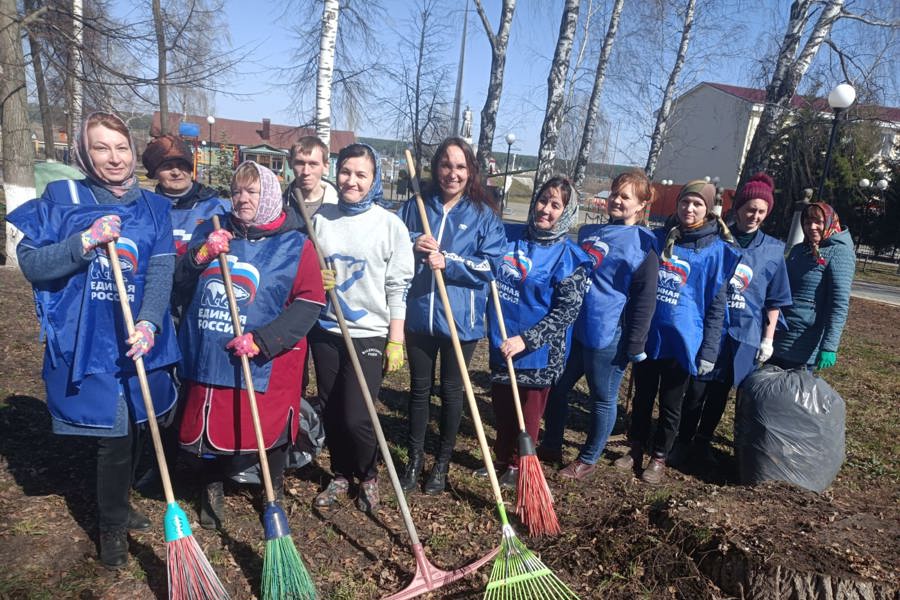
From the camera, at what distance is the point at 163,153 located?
3416mm

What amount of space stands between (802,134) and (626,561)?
1442 cm

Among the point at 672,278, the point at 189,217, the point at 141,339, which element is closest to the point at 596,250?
the point at 672,278

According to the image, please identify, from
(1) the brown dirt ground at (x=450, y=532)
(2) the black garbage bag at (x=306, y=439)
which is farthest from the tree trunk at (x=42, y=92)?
(2) the black garbage bag at (x=306, y=439)

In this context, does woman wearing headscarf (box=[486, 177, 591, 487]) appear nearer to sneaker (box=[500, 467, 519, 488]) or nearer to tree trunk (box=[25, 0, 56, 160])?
sneaker (box=[500, 467, 519, 488])

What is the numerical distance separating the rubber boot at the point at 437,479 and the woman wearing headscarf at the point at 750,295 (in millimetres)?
1828

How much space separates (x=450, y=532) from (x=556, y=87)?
30.5 feet

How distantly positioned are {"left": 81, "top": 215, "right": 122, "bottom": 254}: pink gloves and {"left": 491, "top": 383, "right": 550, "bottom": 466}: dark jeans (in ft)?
7.18

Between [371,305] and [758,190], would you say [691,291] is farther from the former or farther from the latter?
[371,305]

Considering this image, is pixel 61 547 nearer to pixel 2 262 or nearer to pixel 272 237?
pixel 272 237

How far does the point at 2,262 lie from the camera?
8859 mm

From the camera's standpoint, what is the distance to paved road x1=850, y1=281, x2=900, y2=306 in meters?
14.0

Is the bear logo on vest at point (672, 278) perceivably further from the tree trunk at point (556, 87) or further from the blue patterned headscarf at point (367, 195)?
the tree trunk at point (556, 87)

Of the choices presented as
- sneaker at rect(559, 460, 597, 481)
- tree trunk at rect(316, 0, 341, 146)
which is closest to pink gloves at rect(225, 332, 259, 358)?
sneaker at rect(559, 460, 597, 481)

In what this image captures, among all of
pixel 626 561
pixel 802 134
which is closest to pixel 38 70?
→ pixel 626 561
